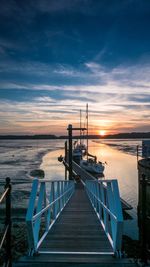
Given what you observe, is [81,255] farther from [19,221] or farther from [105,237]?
[19,221]

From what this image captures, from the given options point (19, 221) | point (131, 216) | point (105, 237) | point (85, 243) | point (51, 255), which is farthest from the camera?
point (131, 216)

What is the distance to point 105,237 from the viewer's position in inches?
224

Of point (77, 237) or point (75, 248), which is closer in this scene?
point (75, 248)

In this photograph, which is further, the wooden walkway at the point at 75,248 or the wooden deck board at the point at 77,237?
the wooden deck board at the point at 77,237

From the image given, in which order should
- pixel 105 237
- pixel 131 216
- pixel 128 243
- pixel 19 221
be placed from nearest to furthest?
1. pixel 105 237
2. pixel 128 243
3. pixel 19 221
4. pixel 131 216

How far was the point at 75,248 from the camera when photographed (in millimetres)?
A: 4992

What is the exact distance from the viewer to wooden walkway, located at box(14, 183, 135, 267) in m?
4.11

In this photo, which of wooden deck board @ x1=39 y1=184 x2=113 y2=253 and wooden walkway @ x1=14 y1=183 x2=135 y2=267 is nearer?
wooden walkway @ x1=14 y1=183 x2=135 y2=267

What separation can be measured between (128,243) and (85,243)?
301 inches

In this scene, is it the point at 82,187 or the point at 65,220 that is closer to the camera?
the point at 65,220

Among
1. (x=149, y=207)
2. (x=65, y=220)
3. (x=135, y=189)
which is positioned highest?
(x=65, y=220)

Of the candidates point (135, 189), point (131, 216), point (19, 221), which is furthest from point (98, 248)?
point (135, 189)

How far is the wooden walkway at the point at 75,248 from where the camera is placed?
4105 millimetres

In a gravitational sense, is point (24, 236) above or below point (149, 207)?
below
